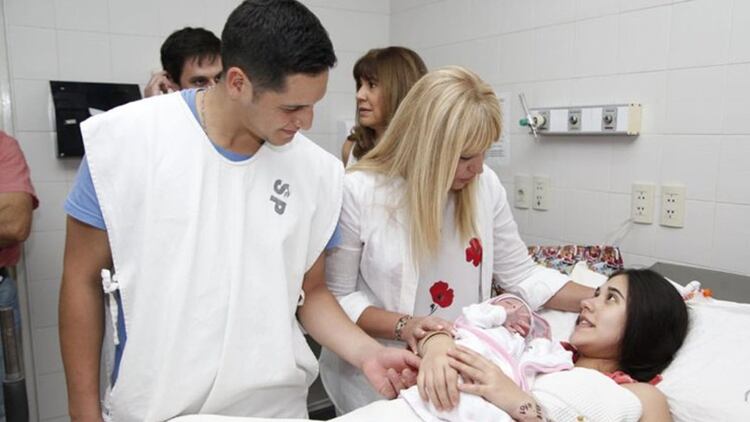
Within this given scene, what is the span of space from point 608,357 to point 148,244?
3.83ft

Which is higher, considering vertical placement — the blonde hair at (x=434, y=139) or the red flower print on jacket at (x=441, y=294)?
the blonde hair at (x=434, y=139)

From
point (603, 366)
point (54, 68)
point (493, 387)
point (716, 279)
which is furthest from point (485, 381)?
point (54, 68)

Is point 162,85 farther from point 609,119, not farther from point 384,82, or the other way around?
point 609,119

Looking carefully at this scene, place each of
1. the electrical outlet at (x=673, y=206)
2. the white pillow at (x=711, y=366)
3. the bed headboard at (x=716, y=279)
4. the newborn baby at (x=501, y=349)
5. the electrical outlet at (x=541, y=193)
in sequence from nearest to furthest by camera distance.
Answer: the newborn baby at (x=501, y=349) < the white pillow at (x=711, y=366) < the bed headboard at (x=716, y=279) < the electrical outlet at (x=673, y=206) < the electrical outlet at (x=541, y=193)

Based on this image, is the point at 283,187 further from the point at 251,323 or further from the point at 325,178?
the point at 251,323

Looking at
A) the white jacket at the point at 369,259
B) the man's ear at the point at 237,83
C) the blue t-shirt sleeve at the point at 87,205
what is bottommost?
the white jacket at the point at 369,259

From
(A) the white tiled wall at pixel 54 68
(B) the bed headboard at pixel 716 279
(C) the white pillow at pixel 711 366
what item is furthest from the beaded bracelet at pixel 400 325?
(A) the white tiled wall at pixel 54 68

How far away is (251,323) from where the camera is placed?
3.69ft

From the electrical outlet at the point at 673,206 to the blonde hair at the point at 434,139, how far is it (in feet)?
2.87

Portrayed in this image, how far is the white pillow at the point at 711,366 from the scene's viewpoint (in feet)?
4.02

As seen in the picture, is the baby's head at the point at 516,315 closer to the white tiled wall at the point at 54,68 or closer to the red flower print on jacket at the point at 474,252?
the red flower print on jacket at the point at 474,252

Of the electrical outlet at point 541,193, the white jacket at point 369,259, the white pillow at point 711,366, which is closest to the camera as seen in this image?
the white pillow at point 711,366

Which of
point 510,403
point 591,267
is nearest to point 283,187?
point 510,403

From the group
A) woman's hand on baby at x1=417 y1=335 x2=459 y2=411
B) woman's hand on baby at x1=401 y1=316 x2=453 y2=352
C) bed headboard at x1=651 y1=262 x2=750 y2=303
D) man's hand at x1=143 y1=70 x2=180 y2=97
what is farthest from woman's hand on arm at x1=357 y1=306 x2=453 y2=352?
man's hand at x1=143 y1=70 x2=180 y2=97
